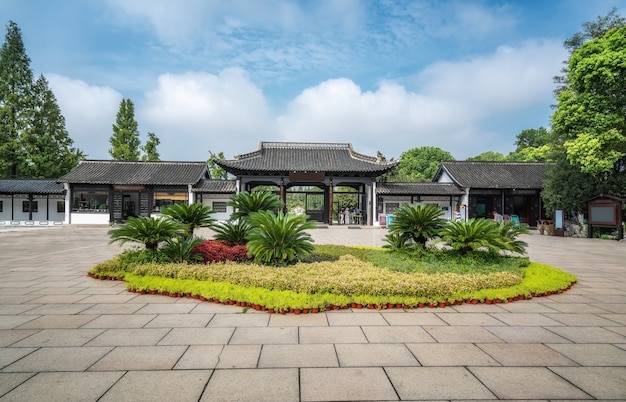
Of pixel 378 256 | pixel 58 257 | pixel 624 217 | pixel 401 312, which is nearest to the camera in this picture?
pixel 401 312

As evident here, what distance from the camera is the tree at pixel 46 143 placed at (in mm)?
26688

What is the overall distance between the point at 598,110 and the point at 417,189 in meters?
12.2

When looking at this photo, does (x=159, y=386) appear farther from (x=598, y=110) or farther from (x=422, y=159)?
(x=422, y=159)

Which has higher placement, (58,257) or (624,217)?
(624,217)

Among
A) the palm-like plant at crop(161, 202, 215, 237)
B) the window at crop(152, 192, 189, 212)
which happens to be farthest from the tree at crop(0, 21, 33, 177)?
the palm-like plant at crop(161, 202, 215, 237)

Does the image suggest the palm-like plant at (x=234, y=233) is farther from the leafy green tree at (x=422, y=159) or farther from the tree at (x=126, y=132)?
the leafy green tree at (x=422, y=159)

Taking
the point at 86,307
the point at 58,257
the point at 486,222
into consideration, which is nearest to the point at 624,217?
the point at 486,222

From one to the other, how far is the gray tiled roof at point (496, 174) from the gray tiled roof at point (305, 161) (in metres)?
7.09

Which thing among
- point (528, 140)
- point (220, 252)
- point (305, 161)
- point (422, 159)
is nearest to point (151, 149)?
point (305, 161)

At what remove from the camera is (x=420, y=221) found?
25.1 feet

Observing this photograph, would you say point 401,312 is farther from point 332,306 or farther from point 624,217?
point 624,217

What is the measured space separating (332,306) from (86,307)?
3.36m

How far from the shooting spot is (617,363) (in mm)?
2855

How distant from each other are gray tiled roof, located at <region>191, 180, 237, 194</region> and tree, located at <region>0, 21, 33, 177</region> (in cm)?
1554
